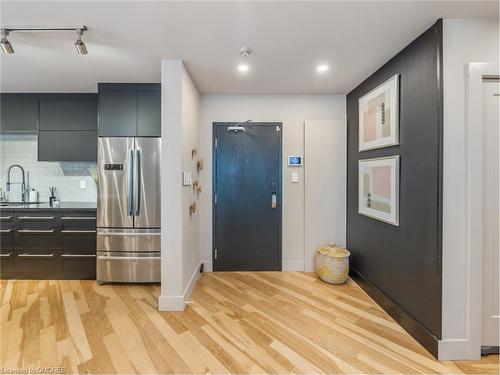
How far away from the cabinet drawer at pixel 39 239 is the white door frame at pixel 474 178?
429 cm

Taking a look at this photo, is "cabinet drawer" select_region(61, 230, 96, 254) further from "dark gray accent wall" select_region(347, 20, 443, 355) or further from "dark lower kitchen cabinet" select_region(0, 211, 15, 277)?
"dark gray accent wall" select_region(347, 20, 443, 355)

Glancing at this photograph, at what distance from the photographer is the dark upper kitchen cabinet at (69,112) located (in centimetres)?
318

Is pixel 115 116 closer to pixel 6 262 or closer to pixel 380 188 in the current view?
pixel 6 262

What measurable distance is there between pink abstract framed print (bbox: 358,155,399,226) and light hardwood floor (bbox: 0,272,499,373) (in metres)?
0.99

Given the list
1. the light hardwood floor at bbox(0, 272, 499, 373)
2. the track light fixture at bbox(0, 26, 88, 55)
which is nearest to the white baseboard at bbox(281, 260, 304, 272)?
the light hardwood floor at bbox(0, 272, 499, 373)

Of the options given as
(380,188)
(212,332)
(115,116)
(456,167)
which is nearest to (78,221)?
(115,116)

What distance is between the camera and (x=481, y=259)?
5.45 ft

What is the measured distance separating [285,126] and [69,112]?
3053mm

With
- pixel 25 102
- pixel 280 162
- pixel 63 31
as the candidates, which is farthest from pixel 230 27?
pixel 25 102

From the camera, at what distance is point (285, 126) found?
3244 mm

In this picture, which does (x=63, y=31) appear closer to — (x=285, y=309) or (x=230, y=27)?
(x=230, y=27)

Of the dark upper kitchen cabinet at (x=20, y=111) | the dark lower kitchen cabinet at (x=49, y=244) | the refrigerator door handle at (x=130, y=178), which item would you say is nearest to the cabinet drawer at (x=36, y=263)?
the dark lower kitchen cabinet at (x=49, y=244)

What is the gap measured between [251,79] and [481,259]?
2693 millimetres

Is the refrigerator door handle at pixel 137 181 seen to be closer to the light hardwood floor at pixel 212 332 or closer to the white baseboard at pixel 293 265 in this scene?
the light hardwood floor at pixel 212 332
